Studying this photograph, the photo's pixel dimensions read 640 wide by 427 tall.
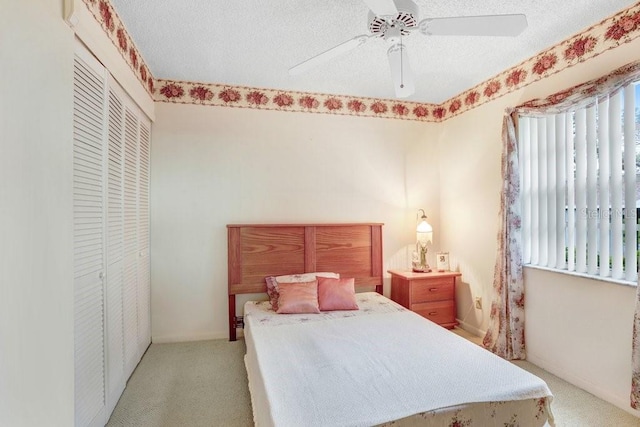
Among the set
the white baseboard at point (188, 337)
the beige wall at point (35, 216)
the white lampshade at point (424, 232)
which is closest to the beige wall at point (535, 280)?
the white lampshade at point (424, 232)

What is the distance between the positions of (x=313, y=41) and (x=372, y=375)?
2277 mm

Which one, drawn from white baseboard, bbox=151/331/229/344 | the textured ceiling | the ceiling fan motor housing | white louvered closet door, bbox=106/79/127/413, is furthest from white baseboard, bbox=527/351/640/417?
white louvered closet door, bbox=106/79/127/413

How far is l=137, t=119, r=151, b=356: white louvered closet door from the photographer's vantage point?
9.26 ft

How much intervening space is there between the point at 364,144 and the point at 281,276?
1.74m

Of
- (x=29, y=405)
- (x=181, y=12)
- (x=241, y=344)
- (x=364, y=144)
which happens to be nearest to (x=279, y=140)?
(x=364, y=144)

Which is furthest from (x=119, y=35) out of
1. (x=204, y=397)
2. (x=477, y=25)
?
(x=204, y=397)

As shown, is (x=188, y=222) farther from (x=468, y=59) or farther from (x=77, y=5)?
(x=468, y=59)

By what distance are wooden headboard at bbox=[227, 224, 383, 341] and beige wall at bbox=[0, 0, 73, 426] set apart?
193cm

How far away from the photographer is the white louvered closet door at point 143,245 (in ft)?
9.26

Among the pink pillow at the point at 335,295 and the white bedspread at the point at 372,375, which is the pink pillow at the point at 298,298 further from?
the white bedspread at the point at 372,375

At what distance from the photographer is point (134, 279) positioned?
2.66 meters

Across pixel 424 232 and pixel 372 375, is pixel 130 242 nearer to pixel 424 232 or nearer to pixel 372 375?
pixel 372 375

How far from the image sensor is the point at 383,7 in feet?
4.93

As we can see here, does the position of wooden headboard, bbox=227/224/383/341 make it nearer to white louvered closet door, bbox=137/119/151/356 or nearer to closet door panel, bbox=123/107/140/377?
white louvered closet door, bbox=137/119/151/356
